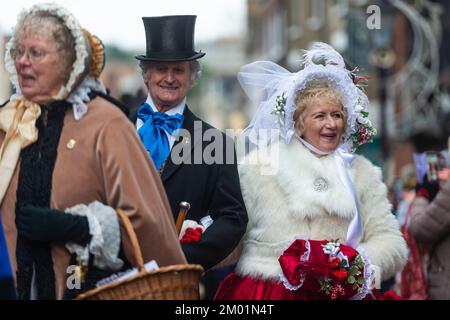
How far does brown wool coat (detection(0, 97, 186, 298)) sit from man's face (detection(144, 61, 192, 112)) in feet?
4.01

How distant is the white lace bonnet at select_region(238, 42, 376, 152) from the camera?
21.6 feet

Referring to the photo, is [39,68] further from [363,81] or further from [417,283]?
[417,283]

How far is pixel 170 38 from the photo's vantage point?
20.7 ft

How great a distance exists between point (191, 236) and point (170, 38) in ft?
3.70

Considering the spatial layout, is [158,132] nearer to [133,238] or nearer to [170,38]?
[170,38]

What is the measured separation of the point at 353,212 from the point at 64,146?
1.99 m

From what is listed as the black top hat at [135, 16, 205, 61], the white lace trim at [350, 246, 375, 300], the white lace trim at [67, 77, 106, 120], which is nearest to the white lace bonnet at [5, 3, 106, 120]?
the white lace trim at [67, 77, 106, 120]

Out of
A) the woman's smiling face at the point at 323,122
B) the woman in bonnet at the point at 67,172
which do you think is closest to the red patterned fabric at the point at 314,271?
the woman's smiling face at the point at 323,122

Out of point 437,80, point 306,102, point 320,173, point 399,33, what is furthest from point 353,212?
point 399,33

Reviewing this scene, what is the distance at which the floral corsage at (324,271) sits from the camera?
6086mm

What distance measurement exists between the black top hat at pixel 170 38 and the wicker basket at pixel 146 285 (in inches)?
64.9

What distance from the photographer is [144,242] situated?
4.93 metres

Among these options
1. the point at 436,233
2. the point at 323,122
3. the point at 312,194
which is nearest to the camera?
the point at 312,194

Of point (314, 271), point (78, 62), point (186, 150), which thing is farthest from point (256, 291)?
point (78, 62)
